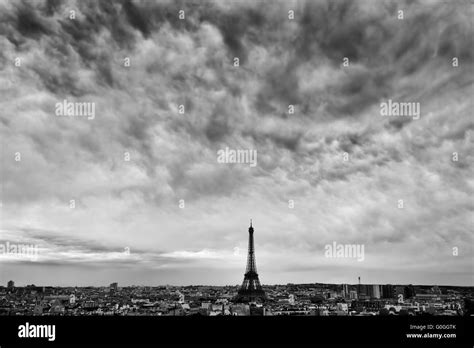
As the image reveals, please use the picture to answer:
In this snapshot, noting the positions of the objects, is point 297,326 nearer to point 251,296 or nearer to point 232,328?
point 232,328

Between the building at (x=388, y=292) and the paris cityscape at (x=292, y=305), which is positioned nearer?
the paris cityscape at (x=292, y=305)

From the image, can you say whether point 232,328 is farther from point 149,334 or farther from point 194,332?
point 149,334

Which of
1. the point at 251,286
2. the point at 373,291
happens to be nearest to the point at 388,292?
the point at 373,291

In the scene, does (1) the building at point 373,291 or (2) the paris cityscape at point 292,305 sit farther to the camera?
(1) the building at point 373,291

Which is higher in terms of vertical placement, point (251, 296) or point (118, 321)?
point (118, 321)

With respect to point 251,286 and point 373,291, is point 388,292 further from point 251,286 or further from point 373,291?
point 251,286

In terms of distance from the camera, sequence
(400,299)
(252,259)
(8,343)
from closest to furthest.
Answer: (8,343) < (400,299) < (252,259)

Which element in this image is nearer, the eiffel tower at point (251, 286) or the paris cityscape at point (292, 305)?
the paris cityscape at point (292, 305)

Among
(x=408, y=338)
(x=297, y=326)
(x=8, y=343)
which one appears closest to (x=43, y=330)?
(x=8, y=343)

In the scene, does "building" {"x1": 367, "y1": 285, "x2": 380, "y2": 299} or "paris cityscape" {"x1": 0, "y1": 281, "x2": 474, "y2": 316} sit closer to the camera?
"paris cityscape" {"x1": 0, "y1": 281, "x2": 474, "y2": 316}

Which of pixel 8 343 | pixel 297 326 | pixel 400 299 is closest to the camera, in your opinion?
pixel 8 343

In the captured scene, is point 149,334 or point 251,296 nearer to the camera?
point 149,334
